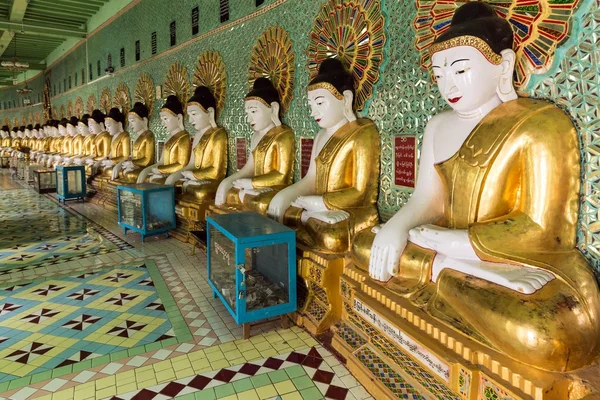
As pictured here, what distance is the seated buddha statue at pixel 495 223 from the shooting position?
1.63m

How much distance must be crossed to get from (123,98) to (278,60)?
6.34m

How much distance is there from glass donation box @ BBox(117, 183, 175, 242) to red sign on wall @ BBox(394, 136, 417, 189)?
3.35 m

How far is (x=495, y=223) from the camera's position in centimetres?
192

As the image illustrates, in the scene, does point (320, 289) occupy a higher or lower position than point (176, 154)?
lower

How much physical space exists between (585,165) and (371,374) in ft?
5.03

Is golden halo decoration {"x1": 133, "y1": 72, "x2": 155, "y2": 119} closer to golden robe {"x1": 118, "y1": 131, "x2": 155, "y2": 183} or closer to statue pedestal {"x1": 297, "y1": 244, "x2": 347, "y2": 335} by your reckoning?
golden robe {"x1": 118, "y1": 131, "x2": 155, "y2": 183}

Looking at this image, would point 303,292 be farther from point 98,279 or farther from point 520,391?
point 98,279

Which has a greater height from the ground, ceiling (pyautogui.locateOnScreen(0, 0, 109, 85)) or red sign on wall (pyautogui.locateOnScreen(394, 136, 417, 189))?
ceiling (pyautogui.locateOnScreen(0, 0, 109, 85))

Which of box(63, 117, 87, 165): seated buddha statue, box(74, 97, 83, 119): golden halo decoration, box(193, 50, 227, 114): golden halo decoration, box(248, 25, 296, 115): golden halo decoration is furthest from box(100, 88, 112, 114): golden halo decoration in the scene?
box(248, 25, 296, 115): golden halo decoration

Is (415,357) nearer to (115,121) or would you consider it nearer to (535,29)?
(535,29)

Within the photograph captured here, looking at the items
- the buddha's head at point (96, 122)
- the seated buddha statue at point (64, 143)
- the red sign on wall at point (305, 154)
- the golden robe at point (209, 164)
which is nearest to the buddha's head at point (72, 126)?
the seated buddha statue at point (64, 143)

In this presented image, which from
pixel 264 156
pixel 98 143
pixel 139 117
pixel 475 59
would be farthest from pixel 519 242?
pixel 98 143

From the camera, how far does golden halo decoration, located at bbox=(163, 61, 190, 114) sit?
268 inches

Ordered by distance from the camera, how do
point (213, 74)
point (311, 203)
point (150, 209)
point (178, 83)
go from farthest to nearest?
point (178, 83), point (213, 74), point (150, 209), point (311, 203)
